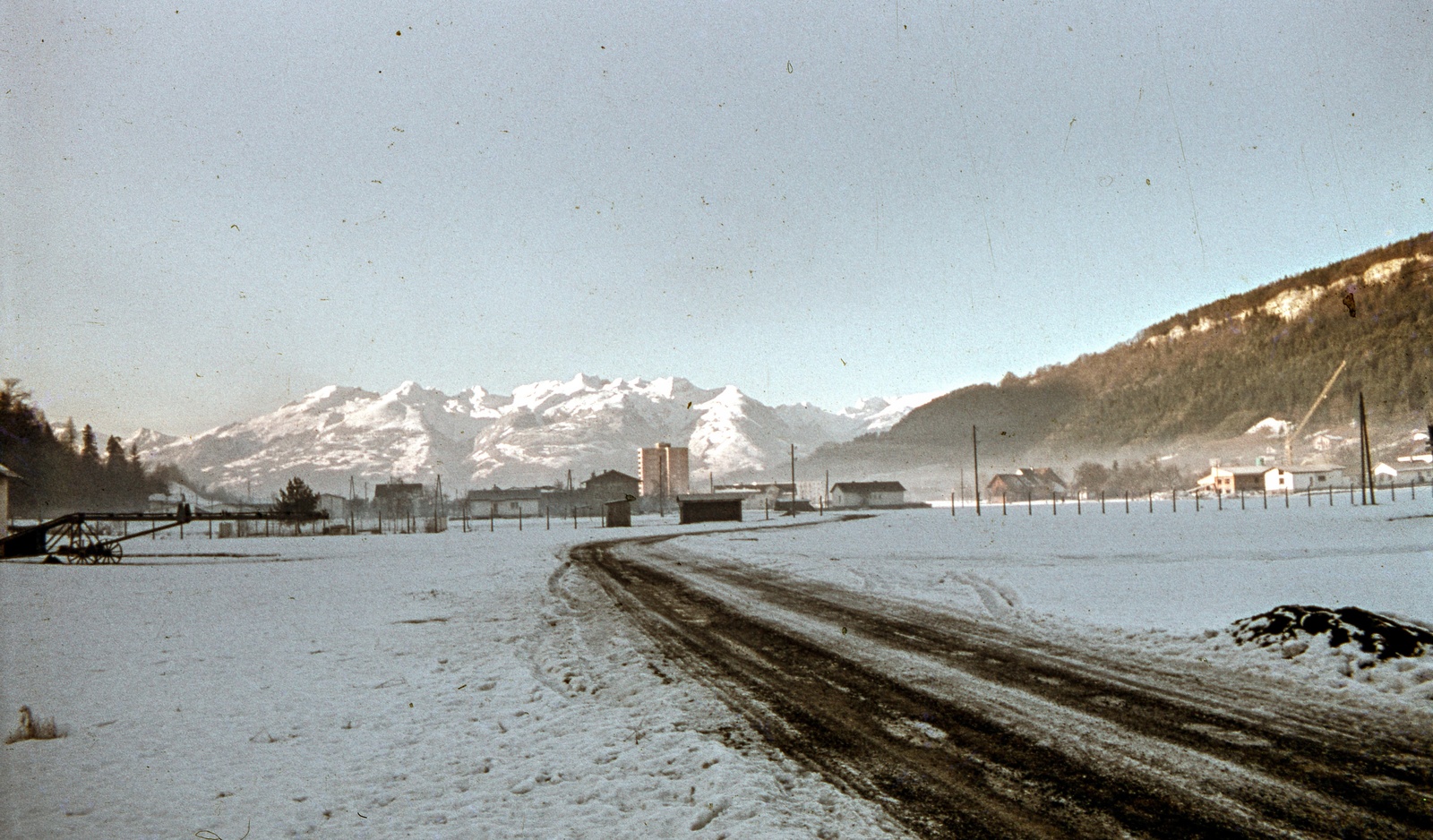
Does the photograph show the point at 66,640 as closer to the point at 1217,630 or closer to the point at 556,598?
the point at 556,598

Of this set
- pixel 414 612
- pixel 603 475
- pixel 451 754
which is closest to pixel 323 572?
pixel 414 612

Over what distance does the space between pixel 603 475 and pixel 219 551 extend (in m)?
103

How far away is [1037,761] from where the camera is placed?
5.63 m

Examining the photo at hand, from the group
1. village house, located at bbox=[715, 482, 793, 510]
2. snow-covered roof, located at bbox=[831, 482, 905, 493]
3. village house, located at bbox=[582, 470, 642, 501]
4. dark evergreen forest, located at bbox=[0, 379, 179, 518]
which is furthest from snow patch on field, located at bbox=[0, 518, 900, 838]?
snow-covered roof, located at bbox=[831, 482, 905, 493]

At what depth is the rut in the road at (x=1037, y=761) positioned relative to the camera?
4520mm

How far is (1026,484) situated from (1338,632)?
160 meters

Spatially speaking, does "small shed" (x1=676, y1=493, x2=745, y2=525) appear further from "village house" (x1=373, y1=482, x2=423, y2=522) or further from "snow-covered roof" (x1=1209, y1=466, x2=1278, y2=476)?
"snow-covered roof" (x1=1209, y1=466, x2=1278, y2=476)

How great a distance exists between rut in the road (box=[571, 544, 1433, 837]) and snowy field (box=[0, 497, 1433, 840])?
0.52m

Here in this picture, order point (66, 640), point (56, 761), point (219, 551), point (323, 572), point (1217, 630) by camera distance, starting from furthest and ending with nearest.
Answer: point (219, 551)
point (323, 572)
point (66, 640)
point (1217, 630)
point (56, 761)

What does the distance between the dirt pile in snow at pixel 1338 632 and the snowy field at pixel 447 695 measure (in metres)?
0.22

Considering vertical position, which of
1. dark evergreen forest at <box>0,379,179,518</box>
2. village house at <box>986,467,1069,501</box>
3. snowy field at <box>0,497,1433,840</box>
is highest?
dark evergreen forest at <box>0,379,179,518</box>

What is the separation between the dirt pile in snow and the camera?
27.3ft

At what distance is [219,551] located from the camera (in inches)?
1571

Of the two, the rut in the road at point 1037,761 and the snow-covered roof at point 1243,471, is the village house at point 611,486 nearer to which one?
the snow-covered roof at point 1243,471
